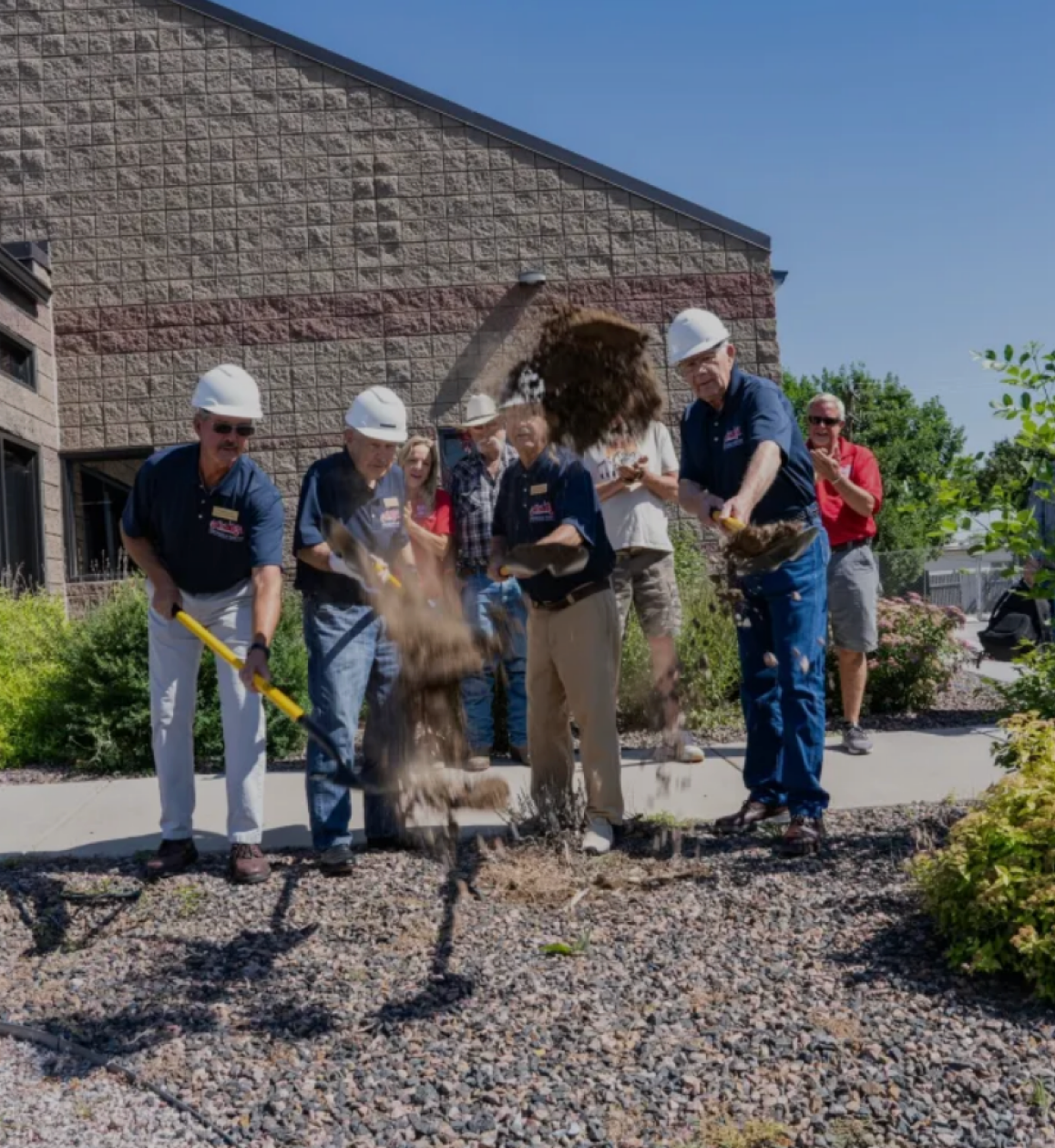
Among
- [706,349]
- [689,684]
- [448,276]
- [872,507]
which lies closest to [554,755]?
[706,349]

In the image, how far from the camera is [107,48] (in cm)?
1243

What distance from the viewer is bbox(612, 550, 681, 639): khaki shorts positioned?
6617 millimetres

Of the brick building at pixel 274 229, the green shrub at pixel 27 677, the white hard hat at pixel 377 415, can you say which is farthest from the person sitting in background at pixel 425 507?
the brick building at pixel 274 229

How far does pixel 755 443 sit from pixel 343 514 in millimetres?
1755

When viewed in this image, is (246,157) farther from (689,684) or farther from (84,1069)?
(84,1069)

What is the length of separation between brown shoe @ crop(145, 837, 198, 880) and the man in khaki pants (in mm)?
1683

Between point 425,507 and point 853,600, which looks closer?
point 853,600

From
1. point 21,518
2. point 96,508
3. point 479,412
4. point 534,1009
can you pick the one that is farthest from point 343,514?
point 96,508

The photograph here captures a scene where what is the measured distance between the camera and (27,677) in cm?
852

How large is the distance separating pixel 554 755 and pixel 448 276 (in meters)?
7.92

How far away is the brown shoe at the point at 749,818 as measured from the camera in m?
5.43

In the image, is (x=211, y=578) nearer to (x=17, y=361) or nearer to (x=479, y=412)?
(x=479, y=412)

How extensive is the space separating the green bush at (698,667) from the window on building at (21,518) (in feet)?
19.6

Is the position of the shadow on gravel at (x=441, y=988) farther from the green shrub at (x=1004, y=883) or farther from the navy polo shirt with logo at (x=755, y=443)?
the navy polo shirt with logo at (x=755, y=443)
